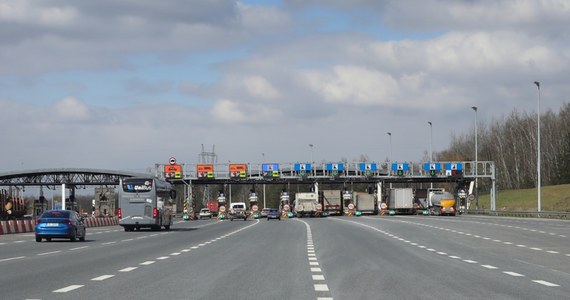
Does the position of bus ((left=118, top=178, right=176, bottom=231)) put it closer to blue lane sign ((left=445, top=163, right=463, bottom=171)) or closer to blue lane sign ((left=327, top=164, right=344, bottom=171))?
blue lane sign ((left=327, top=164, right=344, bottom=171))

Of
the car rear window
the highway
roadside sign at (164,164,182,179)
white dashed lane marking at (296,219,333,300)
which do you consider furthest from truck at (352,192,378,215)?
white dashed lane marking at (296,219,333,300)

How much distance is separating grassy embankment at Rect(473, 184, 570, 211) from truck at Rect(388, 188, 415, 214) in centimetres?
1350

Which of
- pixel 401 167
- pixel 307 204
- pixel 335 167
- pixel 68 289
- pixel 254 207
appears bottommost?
Result: pixel 254 207

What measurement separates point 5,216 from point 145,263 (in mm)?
53529

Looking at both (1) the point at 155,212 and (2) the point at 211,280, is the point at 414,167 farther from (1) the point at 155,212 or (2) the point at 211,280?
(2) the point at 211,280

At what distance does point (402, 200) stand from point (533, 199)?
1040 inches

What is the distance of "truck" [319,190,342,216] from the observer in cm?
9900

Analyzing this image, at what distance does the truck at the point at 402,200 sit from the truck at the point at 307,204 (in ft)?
29.3

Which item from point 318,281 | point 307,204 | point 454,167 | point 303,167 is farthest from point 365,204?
point 318,281

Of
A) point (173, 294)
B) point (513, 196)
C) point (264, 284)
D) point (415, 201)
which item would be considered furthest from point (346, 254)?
point (513, 196)

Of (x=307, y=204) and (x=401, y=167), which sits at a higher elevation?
(x=401, y=167)

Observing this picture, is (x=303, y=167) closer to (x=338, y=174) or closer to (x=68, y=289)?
(x=338, y=174)

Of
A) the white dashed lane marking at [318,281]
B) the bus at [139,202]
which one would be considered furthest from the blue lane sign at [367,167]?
the white dashed lane marking at [318,281]

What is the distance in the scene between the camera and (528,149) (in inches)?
5487
